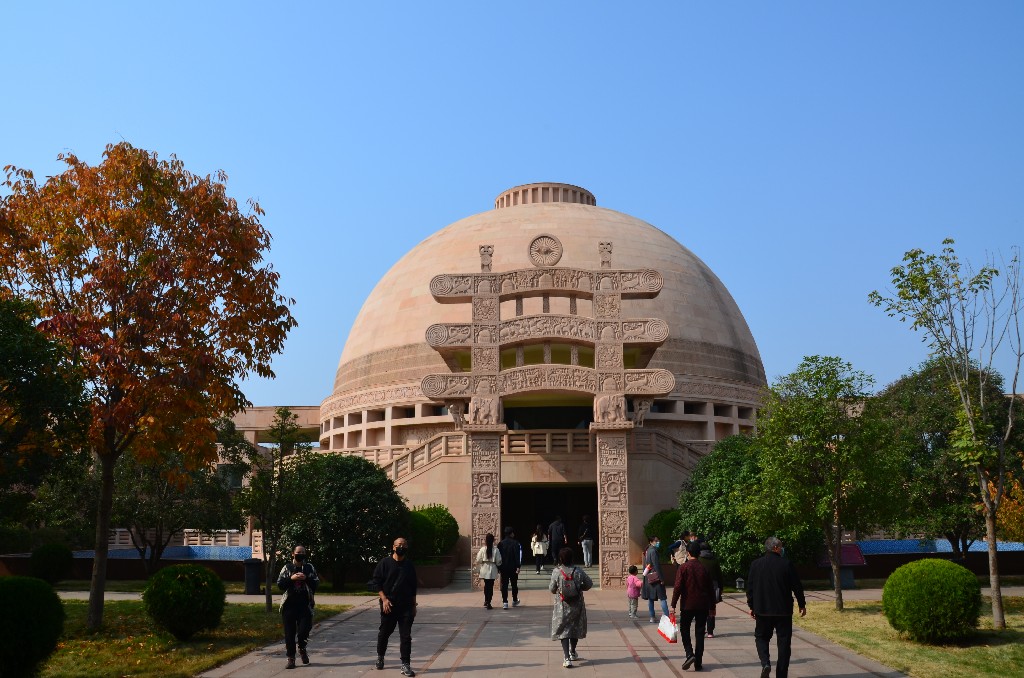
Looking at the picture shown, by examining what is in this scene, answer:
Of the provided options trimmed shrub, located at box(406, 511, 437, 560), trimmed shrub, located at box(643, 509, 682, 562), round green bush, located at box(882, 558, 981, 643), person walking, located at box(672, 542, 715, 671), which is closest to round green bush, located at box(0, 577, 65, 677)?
person walking, located at box(672, 542, 715, 671)

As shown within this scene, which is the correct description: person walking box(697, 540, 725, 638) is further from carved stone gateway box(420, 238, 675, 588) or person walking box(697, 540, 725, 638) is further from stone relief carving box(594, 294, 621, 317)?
stone relief carving box(594, 294, 621, 317)

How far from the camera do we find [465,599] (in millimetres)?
21609

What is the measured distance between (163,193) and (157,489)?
50.8ft

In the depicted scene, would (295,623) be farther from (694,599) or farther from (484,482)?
(484,482)

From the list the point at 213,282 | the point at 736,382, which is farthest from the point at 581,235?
the point at 213,282

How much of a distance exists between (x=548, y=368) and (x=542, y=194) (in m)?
24.9

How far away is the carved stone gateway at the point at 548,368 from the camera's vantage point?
2542cm

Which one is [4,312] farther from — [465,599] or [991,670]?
[991,670]

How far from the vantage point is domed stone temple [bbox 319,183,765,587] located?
1032 inches

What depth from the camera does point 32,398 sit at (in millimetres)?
14250

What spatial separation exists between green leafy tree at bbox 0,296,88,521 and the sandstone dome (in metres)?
25.1

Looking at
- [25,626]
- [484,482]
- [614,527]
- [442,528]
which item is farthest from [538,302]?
[25,626]

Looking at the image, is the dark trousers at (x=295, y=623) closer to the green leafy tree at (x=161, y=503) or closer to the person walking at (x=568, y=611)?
the person walking at (x=568, y=611)

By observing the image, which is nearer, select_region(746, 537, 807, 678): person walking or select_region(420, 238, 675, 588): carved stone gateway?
select_region(746, 537, 807, 678): person walking
